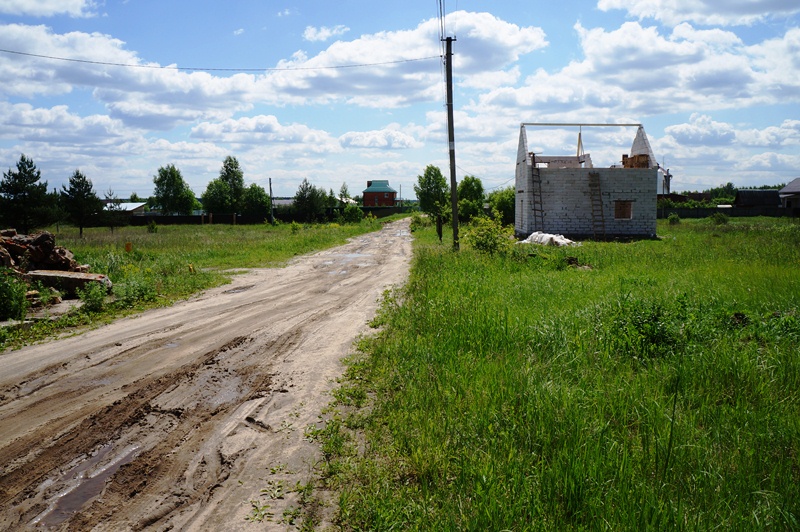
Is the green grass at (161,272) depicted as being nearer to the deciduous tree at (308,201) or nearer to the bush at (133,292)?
the bush at (133,292)

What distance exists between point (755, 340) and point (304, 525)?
19.9 feet

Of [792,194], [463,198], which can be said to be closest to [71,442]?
[463,198]

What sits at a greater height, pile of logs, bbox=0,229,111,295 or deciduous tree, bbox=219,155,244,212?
deciduous tree, bbox=219,155,244,212

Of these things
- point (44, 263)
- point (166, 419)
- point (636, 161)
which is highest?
point (636, 161)

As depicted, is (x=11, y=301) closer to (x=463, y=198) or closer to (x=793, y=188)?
(x=463, y=198)

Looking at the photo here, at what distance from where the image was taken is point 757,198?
68.1 m

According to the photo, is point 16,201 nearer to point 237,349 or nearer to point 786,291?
point 237,349

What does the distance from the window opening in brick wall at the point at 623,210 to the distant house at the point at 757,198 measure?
176 feet

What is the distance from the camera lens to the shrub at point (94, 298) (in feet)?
32.7

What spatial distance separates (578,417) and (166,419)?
12.9 ft

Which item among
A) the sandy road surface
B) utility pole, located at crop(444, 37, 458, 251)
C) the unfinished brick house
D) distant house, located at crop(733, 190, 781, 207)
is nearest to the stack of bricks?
the unfinished brick house

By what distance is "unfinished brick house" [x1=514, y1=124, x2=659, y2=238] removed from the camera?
2630 cm

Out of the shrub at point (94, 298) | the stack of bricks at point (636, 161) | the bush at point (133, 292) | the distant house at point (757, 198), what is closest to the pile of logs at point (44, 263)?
the bush at point (133, 292)

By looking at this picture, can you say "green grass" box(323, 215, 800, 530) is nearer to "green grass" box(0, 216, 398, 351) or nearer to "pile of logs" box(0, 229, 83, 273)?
"green grass" box(0, 216, 398, 351)
